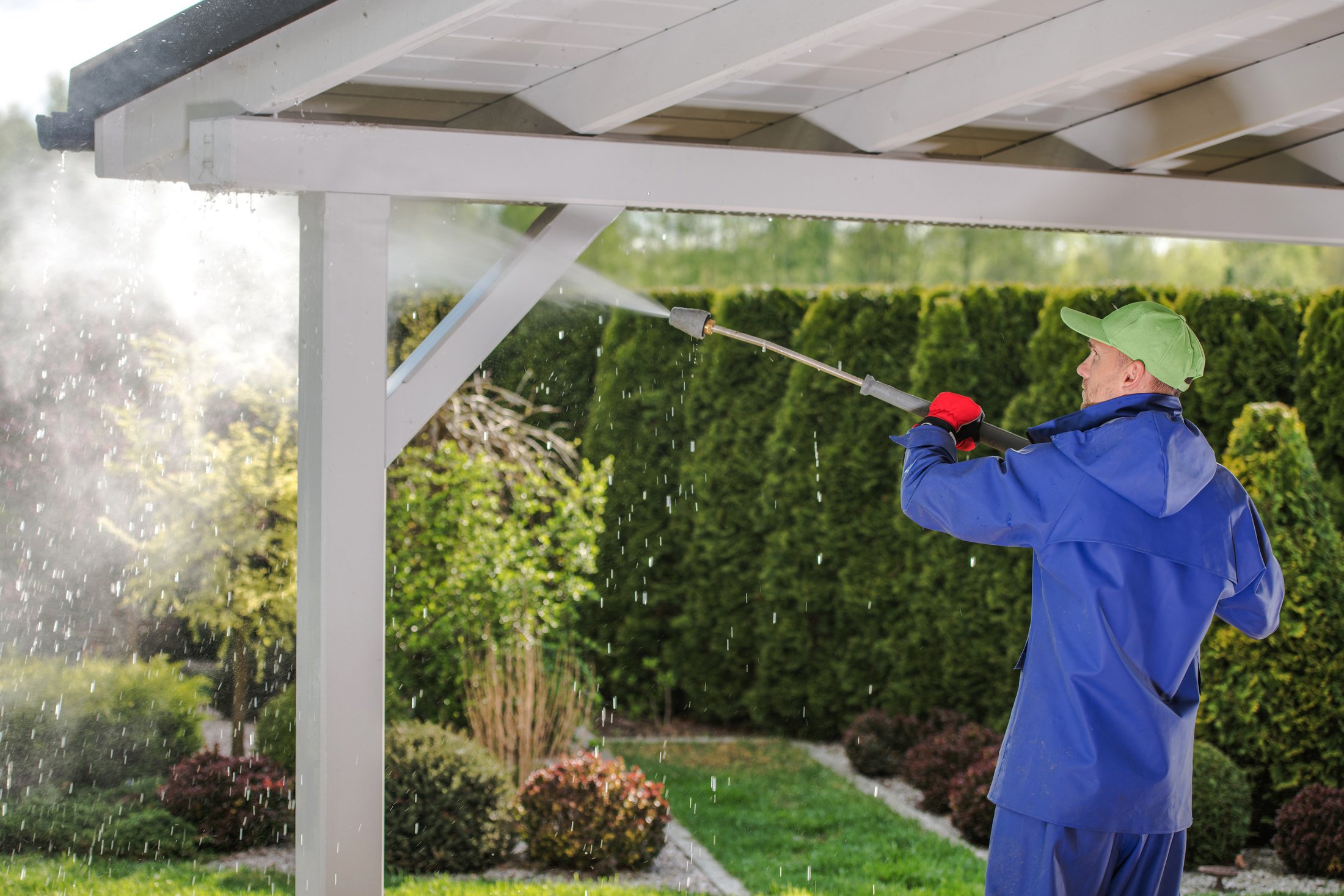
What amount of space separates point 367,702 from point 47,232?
4.78 m

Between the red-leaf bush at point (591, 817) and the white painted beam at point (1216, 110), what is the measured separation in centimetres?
260

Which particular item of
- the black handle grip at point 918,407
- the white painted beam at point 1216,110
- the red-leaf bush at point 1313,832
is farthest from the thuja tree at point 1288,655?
the black handle grip at point 918,407

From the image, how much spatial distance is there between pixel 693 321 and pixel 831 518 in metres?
3.46

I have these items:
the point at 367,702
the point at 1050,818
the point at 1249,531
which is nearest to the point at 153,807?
the point at 367,702

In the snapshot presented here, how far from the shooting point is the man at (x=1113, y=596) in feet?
6.82

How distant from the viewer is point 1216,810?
4.41m

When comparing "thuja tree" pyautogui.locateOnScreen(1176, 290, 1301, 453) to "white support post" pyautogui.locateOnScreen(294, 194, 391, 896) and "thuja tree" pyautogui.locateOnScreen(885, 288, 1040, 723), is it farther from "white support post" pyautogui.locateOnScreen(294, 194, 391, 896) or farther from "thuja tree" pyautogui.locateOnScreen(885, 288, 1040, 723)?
"white support post" pyautogui.locateOnScreen(294, 194, 391, 896)

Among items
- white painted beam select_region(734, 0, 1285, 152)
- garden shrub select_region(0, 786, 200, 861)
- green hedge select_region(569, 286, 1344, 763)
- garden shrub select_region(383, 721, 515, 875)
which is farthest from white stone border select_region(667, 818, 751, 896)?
white painted beam select_region(734, 0, 1285, 152)

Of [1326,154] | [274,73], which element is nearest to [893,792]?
[1326,154]

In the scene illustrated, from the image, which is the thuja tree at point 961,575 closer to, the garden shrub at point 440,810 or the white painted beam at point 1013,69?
the garden shrub at point 440,810

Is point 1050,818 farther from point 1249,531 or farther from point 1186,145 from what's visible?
point 1186,145

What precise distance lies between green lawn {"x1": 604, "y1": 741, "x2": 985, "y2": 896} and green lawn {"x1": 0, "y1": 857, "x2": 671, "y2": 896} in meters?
0.59

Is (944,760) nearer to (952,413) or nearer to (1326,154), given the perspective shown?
(1326,154)

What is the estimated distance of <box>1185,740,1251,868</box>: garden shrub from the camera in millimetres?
4402
